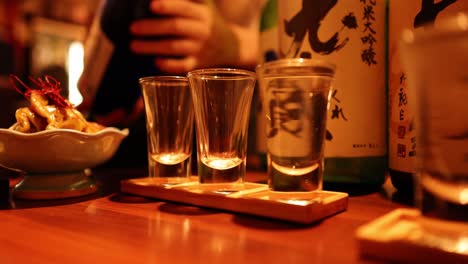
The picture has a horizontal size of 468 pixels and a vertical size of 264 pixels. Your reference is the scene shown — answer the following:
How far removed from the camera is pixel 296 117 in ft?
1.34

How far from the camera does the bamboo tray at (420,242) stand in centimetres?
27

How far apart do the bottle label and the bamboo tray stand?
26 centimetres

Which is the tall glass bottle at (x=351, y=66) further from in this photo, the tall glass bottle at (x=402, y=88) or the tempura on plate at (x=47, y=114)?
the tempura on plate at (x=47, y=114)

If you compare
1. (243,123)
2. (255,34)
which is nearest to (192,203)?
(243,123)

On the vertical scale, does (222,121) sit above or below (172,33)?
below

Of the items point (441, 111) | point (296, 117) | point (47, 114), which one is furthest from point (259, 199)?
point (47, 114)

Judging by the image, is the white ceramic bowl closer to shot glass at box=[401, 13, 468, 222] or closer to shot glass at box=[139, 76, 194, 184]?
shot glass at box=[139, 76, 194, 184]

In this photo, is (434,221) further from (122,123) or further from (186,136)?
(122,123)

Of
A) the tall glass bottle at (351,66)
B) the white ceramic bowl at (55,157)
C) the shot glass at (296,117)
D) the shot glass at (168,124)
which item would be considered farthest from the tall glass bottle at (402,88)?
the white ceramic bowl at (55,157)

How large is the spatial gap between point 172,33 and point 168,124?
448 mm

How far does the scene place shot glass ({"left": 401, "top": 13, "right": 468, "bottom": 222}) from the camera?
26 cm

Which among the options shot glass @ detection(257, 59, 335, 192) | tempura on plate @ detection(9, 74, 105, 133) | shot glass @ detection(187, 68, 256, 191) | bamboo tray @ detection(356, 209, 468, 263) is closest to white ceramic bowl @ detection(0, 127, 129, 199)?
tempura on plate @ detection(9, 74, 105, 133)

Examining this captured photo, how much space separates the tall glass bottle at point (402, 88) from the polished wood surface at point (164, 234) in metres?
0.05

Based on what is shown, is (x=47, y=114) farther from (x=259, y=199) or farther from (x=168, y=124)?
(x=259, y=199)
